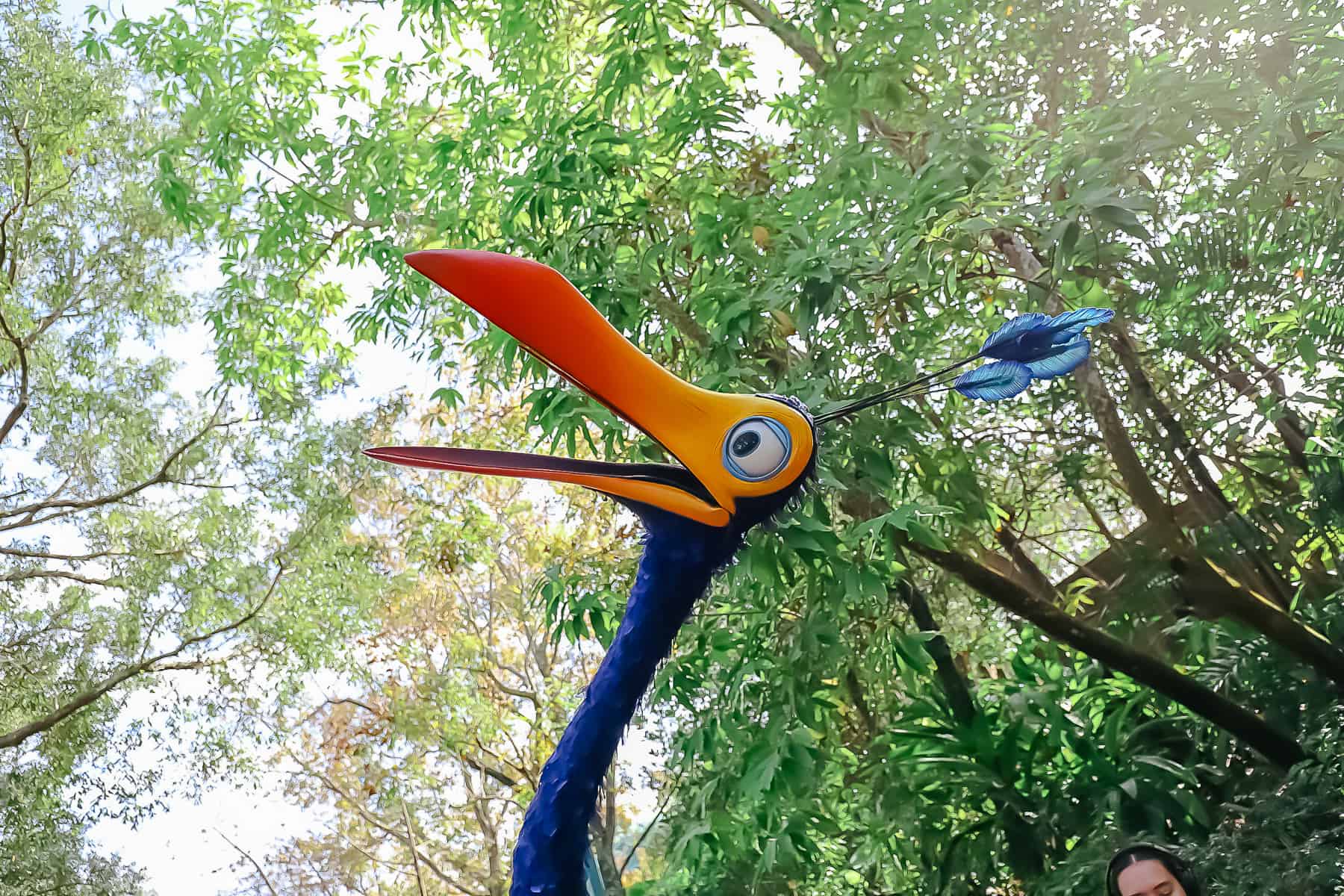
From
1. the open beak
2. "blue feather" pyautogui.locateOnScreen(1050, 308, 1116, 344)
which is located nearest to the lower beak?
the open beak

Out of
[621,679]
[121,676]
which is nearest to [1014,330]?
[621,679]

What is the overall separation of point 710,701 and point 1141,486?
109 centimetres

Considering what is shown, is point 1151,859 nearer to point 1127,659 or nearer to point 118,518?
point 1127,659

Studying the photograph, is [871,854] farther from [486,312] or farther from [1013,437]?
[486,312]

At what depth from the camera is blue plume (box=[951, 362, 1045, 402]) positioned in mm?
1429

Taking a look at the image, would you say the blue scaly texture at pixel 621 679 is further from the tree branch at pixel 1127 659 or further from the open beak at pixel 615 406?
the tree branch at pixel 1127 659

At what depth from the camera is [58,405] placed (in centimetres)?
474

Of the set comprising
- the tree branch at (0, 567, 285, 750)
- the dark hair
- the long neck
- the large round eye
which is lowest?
the dark hair

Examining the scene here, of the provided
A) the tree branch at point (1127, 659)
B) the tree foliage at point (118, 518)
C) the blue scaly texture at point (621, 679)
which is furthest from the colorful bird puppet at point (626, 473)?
the tree foliage at point (118, 518)

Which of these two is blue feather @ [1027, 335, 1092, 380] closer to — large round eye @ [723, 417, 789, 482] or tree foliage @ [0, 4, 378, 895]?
large round eye @ [723, 417, 789, 482]

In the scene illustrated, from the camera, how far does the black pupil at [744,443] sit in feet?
4.18

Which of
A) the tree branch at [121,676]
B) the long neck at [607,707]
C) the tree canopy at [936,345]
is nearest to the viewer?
the long neck at [607,707]

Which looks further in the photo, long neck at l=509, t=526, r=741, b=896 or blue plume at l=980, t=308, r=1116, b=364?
blue plume at l=980, t=308, r=1116, b=364

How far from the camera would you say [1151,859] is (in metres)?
1.36
